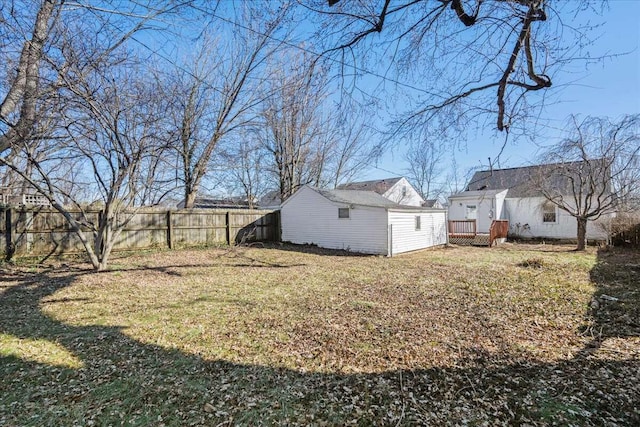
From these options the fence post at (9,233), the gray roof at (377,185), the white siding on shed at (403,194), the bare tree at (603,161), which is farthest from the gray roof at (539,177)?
the fence post at (9,233)

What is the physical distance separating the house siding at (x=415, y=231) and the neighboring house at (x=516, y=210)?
283cm

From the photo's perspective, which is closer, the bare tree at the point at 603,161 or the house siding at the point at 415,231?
the bare tree at the point at 603,161

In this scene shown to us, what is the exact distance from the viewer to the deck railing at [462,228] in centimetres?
1571

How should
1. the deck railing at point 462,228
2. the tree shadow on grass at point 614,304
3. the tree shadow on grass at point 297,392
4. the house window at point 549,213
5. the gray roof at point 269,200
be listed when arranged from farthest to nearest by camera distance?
1. the gray roof at point 269,200
2. the house window at point 549,213
3. the deck railing at point 462,228
4. the tree shadow on grass at point 614,304
5. the tree shadow on grass at point 297,392

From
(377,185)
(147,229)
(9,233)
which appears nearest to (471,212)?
(377,185)

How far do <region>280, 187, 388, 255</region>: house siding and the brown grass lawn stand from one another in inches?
199

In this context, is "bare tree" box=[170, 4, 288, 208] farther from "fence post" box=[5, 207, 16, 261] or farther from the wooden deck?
the wooden deck

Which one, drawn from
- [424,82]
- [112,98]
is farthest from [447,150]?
[112,98]

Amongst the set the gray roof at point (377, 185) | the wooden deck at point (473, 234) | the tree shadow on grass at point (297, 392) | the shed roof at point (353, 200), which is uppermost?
the gray roof at point (377, 185)

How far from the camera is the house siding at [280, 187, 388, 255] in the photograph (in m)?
11.7

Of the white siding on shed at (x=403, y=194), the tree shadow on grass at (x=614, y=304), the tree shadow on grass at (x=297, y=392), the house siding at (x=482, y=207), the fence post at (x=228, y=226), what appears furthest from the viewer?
the white siding on shed at (x=403, y=194)

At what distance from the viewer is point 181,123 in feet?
39.5

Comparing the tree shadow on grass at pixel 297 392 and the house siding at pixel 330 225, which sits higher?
the house siding at pixel 330 225

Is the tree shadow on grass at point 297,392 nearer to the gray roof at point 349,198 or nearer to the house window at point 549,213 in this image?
the gray roof at point 349,198
